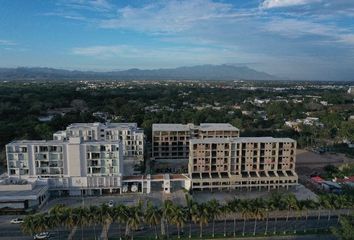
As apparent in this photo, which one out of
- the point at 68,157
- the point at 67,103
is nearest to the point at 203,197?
the point at 68,157

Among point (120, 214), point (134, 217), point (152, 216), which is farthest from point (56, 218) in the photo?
point (152, 216)

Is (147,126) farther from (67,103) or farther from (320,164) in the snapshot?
(67,103)

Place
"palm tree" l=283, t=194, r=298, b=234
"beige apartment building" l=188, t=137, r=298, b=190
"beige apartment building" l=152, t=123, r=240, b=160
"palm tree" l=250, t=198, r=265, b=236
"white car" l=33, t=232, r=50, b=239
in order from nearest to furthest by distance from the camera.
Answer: "white car" l=33, t=232, r=50, b=239 → "palm tree" l=250, t=198, r=265, b=236 → "palm tree" l=283, t=194, r=298, b=234 → "beige apartment building" l=188, t=137, r=298, b=190 → "beige apartment building" l=152, t=123, r=240, b=160

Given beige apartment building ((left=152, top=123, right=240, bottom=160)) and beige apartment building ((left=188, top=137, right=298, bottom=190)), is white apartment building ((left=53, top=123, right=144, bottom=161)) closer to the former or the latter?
beige apartment building ((left=152, top=123, right=240, bottom=160))

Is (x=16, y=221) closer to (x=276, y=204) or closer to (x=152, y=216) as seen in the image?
(x=152, y=216)

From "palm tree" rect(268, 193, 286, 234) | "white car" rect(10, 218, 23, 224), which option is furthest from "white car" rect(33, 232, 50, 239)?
"palm tree" rect(268, 193, 286, 234)

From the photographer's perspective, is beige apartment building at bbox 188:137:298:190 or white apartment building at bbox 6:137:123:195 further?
beige apartment building at bbox 188:137:298:190
